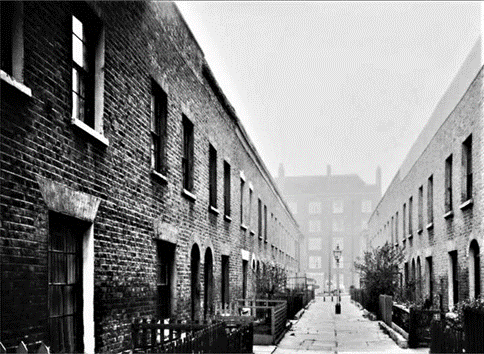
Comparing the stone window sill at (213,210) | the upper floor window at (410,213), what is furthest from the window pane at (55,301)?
the upper floor window at (410,213)

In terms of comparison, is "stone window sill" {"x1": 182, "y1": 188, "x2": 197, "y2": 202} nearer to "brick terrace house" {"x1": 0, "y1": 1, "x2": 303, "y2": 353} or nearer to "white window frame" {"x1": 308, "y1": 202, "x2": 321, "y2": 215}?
"brick terrace house" {"x1": 0, "y1": 1, "x2": 303, "y2": 353}

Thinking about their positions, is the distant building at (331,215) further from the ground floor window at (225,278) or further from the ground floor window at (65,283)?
the ground floor window at (65,283)

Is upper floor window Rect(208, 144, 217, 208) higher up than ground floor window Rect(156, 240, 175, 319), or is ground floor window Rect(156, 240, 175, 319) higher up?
upper floor window Rect(208, 144, 217, 208)

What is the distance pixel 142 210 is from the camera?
9797 mm

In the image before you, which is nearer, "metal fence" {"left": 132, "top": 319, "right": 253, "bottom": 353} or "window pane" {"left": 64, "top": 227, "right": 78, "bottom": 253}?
"metal fence" {"left": 132, "top": 319, "right": 253, "bottom": 353}

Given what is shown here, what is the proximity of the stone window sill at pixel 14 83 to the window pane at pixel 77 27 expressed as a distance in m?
1.97

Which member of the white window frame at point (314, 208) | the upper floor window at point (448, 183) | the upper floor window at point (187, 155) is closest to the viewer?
the upper floor window at point (187, 155)

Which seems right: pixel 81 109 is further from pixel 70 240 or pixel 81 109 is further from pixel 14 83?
pixel 14 83

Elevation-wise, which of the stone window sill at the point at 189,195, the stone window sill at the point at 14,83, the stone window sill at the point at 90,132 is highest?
the stone window sill at the point at 14,83

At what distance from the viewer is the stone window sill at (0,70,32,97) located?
555 centimetres

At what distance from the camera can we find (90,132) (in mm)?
7508

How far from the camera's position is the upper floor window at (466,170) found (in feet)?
53.4

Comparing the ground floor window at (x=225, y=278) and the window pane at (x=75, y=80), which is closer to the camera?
the window pane at (x=75, y=80)

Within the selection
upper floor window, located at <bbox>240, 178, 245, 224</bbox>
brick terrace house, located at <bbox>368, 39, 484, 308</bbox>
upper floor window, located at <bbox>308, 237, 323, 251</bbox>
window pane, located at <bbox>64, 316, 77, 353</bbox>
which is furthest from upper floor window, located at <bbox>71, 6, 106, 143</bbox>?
upper floor window, located at <bbox>308, 237, 323, 251</bbox>
